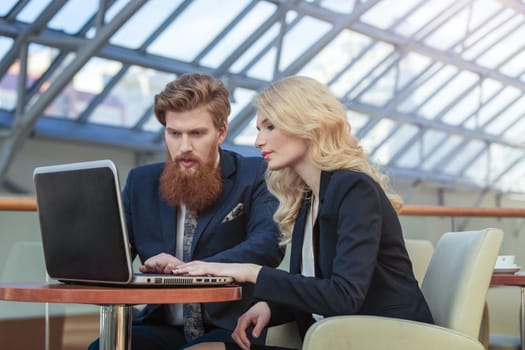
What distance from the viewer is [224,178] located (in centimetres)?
242

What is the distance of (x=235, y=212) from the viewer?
2.37m

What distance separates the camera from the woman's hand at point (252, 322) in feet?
6.66

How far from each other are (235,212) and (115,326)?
585mm

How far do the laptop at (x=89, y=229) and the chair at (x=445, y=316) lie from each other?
0.30 meters

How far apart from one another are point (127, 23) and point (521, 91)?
37.2 ft

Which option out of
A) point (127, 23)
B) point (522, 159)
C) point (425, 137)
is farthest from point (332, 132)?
point (522, 159)

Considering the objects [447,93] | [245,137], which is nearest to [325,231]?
[245,137]

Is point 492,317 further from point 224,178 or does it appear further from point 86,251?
point 86,251

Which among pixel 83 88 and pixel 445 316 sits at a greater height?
pixel 83 88

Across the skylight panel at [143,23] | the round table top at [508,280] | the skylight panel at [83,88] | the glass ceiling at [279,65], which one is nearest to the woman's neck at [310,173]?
the round table top at [508,280]

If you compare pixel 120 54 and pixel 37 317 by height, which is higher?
pixel 120 54

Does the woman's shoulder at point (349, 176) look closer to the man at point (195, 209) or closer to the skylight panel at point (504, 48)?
the man at point (195, 209)

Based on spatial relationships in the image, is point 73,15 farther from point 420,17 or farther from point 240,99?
point 420,17

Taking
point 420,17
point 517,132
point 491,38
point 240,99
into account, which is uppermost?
point 491,38
